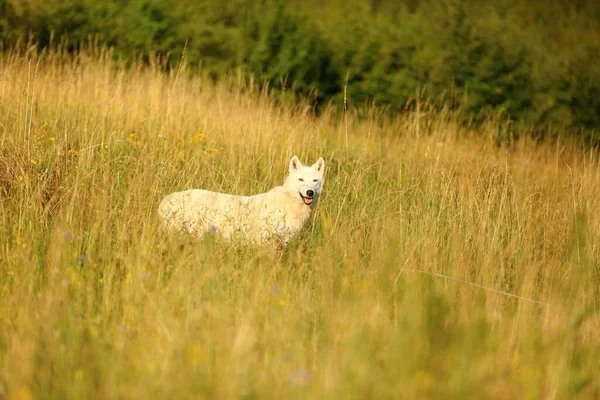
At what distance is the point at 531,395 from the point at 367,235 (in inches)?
103

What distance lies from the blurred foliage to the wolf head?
6.83 meters

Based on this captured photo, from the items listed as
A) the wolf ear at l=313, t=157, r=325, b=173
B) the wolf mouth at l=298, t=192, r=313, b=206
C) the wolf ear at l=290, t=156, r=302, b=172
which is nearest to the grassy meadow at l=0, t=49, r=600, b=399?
the wolf mouth at l=298, t=192, r=313, b=206

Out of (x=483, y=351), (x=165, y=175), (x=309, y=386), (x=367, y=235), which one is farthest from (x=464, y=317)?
(x=165, y=175)

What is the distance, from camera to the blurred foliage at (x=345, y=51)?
43.5ft

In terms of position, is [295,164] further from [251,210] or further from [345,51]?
[345,51]

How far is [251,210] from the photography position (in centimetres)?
514

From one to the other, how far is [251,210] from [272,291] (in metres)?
1.39

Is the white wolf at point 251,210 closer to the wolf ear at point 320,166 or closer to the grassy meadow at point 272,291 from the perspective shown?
the wolf ear at point 320,166

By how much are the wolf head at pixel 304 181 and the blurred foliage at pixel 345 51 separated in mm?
6827

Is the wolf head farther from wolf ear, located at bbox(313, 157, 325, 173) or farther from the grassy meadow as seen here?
the grassy meadow

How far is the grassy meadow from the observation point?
281cm

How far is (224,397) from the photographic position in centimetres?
262

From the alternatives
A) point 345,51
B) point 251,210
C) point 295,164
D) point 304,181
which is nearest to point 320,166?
point 295,164

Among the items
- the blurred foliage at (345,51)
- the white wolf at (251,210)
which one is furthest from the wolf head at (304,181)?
the blurred foliage at (345,51)
